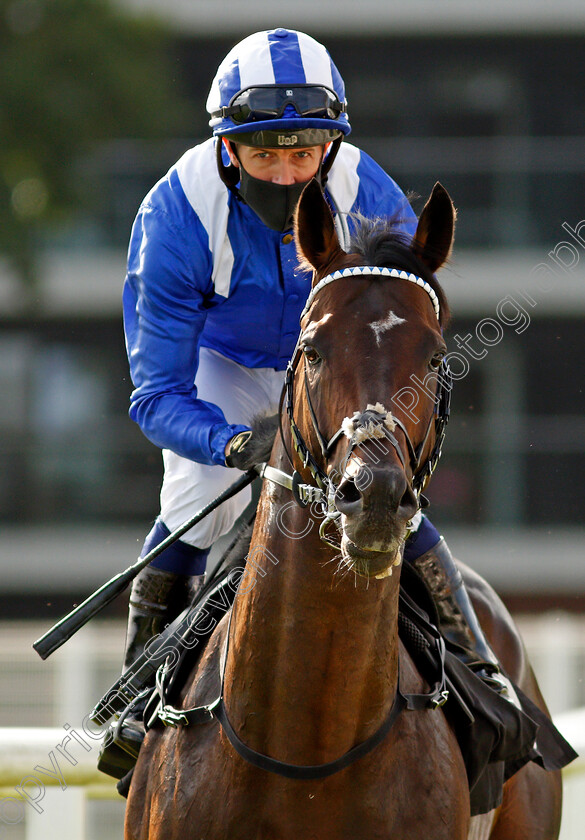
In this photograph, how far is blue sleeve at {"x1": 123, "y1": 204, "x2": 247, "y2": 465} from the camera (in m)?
3.44

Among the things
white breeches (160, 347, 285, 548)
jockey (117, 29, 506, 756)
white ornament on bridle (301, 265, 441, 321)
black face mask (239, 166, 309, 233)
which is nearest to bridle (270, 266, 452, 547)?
white ornament on bridle (301, 265, 441, 321)

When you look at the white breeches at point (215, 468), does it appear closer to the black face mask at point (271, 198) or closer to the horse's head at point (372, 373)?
the black face mask at point (271, 198)

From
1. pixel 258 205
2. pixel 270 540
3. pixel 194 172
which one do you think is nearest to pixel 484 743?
pixel 270 540

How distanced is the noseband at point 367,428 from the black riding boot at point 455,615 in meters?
0.87

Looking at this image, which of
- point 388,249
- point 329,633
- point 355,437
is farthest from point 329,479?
point 388,249

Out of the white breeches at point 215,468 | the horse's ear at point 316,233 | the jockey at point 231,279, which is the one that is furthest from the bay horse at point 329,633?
the white breeches at point 215,468

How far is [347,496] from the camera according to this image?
2473mm

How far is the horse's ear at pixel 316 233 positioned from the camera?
9.66ft

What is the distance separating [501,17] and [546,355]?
4.61 m

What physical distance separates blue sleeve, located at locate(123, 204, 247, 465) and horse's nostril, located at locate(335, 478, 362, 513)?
3.11 ft

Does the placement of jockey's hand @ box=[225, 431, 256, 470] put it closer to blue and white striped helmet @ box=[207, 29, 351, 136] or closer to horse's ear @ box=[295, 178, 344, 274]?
horse's ear @ box=[295, 178, 344, 274]

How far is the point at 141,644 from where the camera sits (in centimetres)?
373

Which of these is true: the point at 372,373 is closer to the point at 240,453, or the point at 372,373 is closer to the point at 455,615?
the point at 240,453

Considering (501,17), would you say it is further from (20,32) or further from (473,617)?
(473,617)
